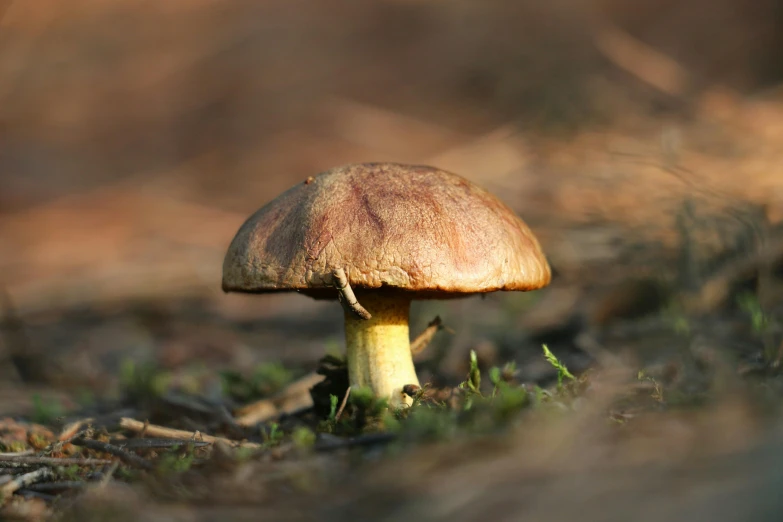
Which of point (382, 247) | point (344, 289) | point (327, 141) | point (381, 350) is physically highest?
point (327, 141)

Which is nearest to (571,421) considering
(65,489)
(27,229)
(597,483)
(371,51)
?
(597,483)

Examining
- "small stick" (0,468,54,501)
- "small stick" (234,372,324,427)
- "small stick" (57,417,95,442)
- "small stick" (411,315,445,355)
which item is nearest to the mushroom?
"small stick" (411,315,445,355)

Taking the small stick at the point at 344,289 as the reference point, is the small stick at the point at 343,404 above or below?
below

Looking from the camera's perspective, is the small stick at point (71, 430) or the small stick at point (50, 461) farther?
the small stick at point (71, 430)

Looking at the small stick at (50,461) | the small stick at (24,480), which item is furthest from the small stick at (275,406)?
the small stick at (24,480)

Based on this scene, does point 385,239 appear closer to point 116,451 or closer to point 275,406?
point 116,451

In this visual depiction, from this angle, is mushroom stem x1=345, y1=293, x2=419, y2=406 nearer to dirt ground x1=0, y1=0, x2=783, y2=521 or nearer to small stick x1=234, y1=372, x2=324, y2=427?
dirt ground x1=0, y1=0, x2=783, y2=521

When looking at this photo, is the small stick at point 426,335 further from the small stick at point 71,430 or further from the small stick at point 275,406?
the small stick at point 71,430

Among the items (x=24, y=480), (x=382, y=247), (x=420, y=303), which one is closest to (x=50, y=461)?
(x=24, y=480)

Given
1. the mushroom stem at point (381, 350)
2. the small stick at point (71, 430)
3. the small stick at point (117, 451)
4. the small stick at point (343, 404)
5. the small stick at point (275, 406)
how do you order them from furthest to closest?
the small stick at point (275, 406) < the small stick at point (71, 430) < the mushroom stem at point (381, 350) < the small stick at point (343, 404) < the small stick at point (117, 451)
